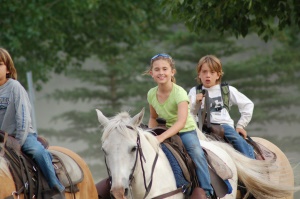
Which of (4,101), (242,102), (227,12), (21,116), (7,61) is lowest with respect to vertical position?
(242,102)

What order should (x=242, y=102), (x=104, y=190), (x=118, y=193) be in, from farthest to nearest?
(x=242, y=102)
(x=104, y=190)
(x=118, y=193)

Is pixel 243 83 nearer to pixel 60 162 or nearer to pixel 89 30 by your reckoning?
pixel 89 30

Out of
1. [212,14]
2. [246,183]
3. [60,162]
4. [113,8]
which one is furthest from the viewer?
[113,8]

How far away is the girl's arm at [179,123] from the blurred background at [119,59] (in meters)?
14.6

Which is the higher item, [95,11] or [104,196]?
[95,11]

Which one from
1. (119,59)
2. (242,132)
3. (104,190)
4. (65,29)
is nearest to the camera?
(104,190)

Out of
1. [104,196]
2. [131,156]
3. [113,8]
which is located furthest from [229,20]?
[113,8]

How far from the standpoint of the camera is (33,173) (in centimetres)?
887

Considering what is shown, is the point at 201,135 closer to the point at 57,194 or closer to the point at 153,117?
the point at 153,117

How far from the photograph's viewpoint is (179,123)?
9219 millimetres

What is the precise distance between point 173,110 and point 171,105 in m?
0.08

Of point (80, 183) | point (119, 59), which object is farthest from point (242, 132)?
point (119, 59)

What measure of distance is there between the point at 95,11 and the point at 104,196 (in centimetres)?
1847

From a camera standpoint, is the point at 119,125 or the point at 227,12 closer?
the point at 119,125
